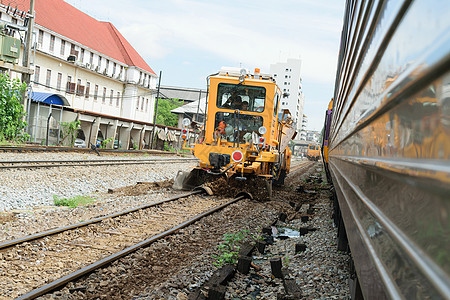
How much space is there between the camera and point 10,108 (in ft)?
69.2

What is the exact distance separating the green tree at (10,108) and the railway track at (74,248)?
1601 centimetres

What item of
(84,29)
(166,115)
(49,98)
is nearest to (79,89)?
(84,29)

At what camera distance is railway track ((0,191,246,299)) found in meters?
4.04

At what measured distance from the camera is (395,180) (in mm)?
1199

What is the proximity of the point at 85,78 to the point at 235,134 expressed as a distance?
114 feet

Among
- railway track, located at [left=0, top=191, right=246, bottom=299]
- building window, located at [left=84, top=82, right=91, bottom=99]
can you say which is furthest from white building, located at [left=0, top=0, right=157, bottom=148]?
railway track, located at [left=0, top=191, right=246, bottom=299]

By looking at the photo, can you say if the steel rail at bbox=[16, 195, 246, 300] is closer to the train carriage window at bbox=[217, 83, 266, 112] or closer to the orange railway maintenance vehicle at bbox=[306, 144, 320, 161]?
the train carriage window at bbox=[217, 83, 266, 112]

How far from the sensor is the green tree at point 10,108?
814 inches

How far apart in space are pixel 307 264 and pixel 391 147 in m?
4.60

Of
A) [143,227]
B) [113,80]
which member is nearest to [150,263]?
[143,227]

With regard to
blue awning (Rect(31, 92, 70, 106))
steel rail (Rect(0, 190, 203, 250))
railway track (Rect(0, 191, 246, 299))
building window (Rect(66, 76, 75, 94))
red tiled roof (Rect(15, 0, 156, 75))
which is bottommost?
railway track (Rect(0, 191, 246, 299))

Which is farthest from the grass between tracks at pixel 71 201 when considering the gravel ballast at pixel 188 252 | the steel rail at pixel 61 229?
the steel rail at pixel 61 229

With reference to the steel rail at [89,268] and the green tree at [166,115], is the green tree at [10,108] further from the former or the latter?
the green tree at [166,115]

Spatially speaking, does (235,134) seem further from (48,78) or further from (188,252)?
(48,78)
